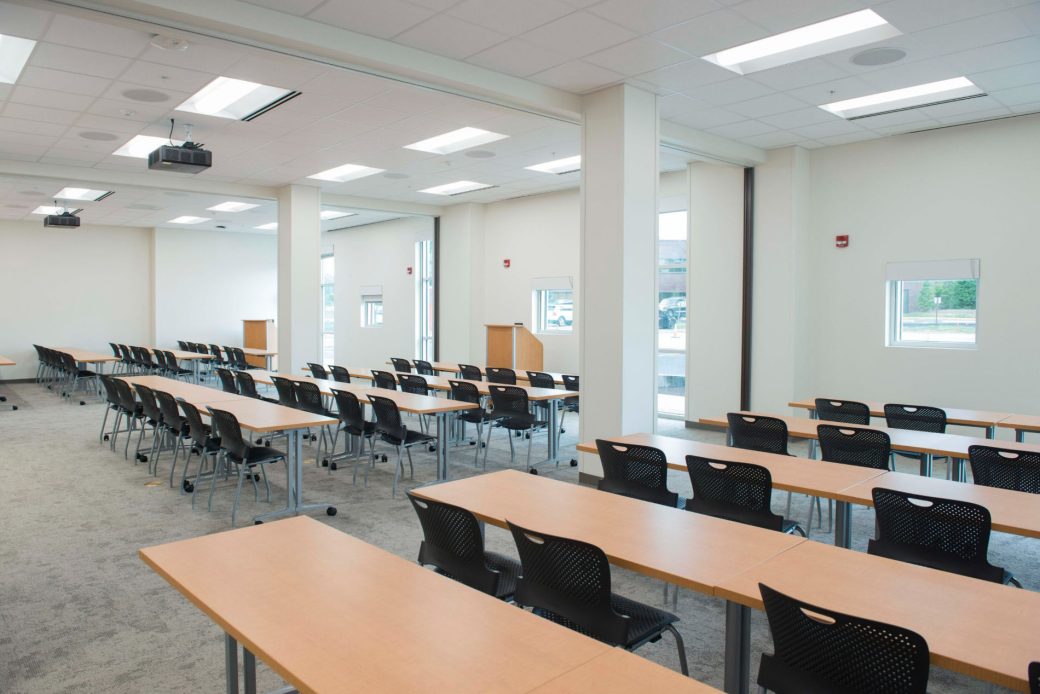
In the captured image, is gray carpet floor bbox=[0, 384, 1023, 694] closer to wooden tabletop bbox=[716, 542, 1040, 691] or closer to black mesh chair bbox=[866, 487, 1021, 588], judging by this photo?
black mesh chair bbox=[866, 487, 1021, 588]

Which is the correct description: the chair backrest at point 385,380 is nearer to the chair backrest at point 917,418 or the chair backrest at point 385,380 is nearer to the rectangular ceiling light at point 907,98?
the chair backrest at point 917,418

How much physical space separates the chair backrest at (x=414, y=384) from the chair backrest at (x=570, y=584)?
5.69m

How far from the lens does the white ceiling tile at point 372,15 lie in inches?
184

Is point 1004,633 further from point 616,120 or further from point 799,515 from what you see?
point 616,120

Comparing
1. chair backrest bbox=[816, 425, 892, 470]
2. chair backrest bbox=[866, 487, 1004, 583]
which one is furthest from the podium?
chair backrest bbox=[866, 487, 1004, 583]

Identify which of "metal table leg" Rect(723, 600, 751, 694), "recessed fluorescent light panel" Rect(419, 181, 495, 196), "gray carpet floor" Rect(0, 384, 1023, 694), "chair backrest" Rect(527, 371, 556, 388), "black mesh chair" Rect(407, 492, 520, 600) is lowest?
"gray carpet floor" Rect(0, 384, 1023, 694)

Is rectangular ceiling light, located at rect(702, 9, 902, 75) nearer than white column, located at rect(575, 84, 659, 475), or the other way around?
rectangular ceiling light, located at rect(702, 9, 902, 75)

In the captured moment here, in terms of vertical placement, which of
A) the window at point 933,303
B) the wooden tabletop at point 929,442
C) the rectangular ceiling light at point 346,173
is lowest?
the wooden tabletop at point 929,442

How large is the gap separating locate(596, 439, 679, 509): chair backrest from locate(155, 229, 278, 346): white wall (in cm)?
1620

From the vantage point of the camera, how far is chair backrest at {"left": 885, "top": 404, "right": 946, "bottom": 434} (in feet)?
18.1

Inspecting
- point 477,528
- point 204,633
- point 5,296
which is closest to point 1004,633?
point 477,528

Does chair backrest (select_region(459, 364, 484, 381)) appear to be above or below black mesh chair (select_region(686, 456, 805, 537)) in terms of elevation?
above

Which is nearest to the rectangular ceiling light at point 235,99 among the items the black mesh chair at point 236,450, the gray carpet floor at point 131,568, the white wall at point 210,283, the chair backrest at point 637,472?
the black mesh chair at point 236,450

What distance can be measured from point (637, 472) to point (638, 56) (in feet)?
11.4
